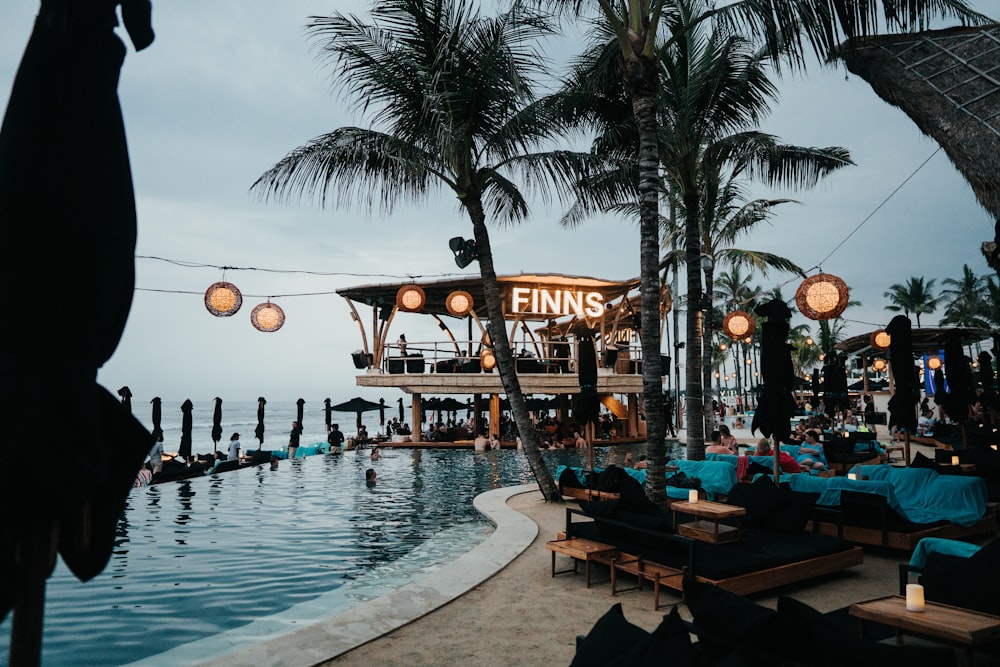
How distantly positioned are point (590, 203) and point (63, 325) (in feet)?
43.1

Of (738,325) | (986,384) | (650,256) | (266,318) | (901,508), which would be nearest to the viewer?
(901,508)

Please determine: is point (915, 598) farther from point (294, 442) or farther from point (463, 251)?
point (294, 442)

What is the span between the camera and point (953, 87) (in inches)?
227

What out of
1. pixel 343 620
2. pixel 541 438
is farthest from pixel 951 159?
pixel 541 438

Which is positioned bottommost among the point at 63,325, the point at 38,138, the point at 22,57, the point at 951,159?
the point at 63,325

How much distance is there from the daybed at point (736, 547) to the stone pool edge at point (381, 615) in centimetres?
124

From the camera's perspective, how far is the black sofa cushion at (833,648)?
2652mm

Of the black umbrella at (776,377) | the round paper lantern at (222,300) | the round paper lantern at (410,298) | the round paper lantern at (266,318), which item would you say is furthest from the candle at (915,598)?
the round paper lantern at (410,298)

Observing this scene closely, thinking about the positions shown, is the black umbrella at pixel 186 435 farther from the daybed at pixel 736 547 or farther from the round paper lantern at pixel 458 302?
the daybed at pixel 736 547

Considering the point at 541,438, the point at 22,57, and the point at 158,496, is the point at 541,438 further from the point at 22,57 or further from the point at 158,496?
the point at 22,57

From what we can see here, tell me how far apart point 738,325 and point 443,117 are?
362 inches

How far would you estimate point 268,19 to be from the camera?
1173cm

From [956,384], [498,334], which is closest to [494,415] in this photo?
[498,334]

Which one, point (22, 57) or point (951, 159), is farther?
point (951, 159)
